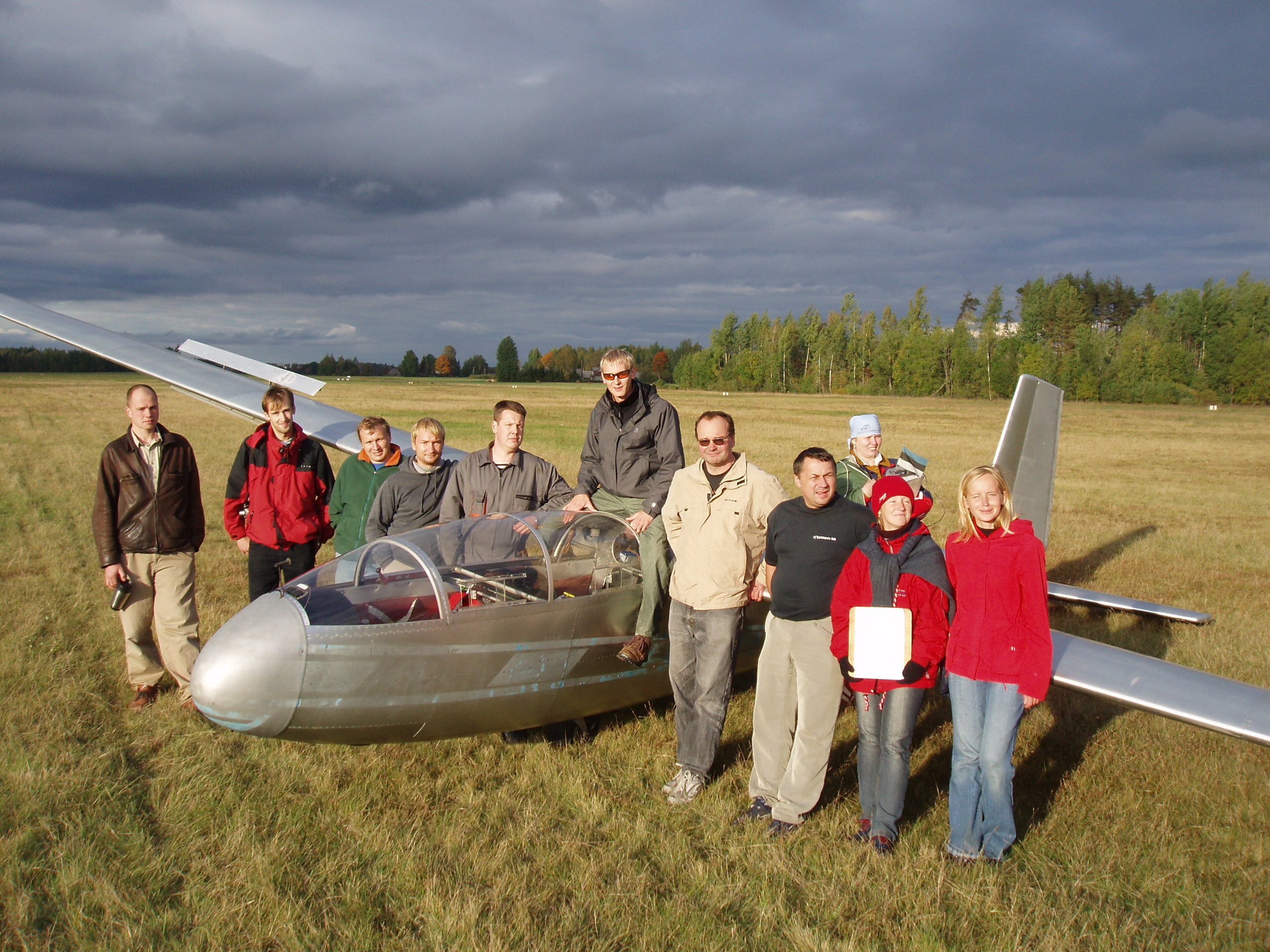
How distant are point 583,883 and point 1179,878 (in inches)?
121

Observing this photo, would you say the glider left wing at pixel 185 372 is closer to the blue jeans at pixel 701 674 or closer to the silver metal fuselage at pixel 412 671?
the silver metal fuselage at pixel 412 671

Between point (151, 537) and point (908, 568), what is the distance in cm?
517

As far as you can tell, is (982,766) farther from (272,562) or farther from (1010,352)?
(1010,352)

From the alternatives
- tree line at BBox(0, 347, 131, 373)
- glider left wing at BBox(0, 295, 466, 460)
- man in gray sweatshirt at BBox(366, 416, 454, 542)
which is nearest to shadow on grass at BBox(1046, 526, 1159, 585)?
man in gray sweatshirt at BBox(366, 416, 454, 542)

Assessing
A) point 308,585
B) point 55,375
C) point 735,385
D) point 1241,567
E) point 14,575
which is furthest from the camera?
point 735,385

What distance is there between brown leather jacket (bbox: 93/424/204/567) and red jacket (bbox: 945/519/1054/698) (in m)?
5.15

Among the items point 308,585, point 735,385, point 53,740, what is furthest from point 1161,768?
point 735,385

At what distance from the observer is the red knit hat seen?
13.1 ft

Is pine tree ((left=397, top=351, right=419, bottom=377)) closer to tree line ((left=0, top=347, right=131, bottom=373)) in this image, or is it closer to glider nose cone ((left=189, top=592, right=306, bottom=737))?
tree line ((left=0, top=347, right=131, bottom=373))

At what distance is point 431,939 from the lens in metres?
3.53

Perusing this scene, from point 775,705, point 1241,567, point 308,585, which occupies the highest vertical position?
point 308,585

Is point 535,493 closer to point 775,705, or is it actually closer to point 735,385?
point 775,705

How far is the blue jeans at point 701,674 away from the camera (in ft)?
15.0

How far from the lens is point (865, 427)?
6.46 m
